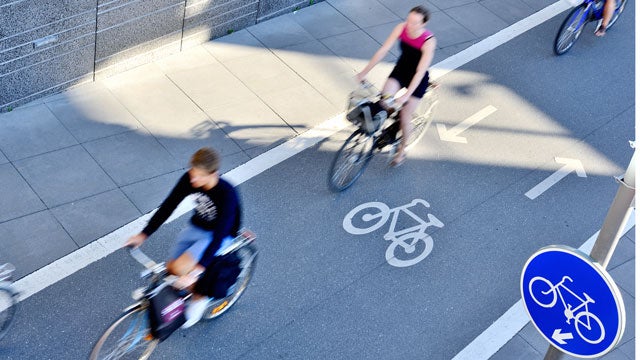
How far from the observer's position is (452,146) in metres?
9.79

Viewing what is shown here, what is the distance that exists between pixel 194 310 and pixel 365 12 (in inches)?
251

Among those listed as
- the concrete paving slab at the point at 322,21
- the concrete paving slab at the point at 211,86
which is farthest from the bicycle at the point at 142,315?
the concrete paving slab at the point at 322,21

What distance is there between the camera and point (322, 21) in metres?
11.4

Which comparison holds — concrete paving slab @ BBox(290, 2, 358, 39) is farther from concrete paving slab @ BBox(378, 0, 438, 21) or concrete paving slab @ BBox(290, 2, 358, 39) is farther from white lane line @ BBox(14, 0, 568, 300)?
white lane line @ BBox(14, 0, 568, 300)

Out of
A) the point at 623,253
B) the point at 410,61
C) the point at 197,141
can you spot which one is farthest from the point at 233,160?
the point at 623,253

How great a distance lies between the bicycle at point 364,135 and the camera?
8367 millimetres

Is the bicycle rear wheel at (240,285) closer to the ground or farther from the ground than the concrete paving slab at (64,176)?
farther from the ground

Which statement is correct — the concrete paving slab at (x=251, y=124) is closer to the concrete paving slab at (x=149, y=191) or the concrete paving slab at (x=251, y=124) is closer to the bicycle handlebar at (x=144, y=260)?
the concrete paving slab at (x=149, y=191)

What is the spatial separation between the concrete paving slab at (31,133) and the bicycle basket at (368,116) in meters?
2.86

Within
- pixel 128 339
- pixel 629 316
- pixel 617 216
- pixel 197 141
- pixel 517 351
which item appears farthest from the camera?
pixel 197 141

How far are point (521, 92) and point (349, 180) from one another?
10.4ft

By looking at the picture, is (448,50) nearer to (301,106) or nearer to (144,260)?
(301,106)

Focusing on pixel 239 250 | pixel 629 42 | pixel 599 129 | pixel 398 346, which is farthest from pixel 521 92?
pixel 239 250

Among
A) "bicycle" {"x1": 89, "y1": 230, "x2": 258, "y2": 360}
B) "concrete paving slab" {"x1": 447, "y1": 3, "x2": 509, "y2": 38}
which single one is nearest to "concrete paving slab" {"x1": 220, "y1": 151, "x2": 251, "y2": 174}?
"bicycle" {"x1": 89, "y1": 230, "x2": 258, "y2": 360}
